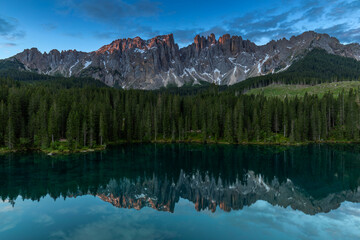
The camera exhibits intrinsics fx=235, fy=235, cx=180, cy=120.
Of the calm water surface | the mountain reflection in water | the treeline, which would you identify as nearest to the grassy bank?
the treeline

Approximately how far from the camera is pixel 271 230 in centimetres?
2838

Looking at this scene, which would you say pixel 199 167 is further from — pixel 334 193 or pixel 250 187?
pixel 334 193

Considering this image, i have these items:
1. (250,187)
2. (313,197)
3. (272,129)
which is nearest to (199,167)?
(250,187)

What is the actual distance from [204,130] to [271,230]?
287 ft

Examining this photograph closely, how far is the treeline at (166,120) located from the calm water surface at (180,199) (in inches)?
913

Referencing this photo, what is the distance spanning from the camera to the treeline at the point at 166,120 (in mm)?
88281

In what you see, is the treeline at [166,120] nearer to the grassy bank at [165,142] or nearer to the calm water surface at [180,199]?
the grassy bank at [165,142]

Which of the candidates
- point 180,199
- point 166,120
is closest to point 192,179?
point 180,199

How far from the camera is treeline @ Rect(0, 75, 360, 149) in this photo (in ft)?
290

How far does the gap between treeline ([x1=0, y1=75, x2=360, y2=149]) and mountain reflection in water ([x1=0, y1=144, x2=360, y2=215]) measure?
18.3 metres

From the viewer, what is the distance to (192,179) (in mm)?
51406

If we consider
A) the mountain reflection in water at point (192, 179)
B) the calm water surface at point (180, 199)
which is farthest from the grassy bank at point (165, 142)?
the calm water surface at point (180, 199)

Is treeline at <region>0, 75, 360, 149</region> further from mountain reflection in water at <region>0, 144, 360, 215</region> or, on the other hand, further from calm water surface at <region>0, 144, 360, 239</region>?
calm water surface at <region>0, 144, 360, 239</region>

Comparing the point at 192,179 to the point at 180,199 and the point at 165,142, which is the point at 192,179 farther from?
the point at 165,142
